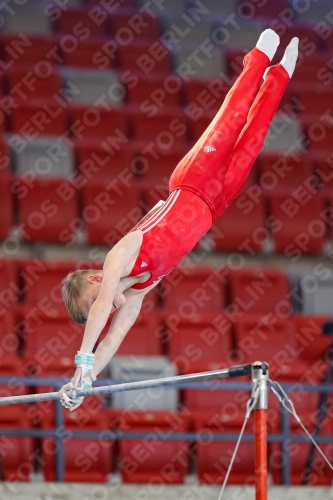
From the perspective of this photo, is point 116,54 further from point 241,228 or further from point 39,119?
point 241,228

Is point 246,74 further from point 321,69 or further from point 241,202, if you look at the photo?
point 321,69

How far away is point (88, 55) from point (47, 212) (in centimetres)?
226

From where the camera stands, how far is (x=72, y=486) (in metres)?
4.56

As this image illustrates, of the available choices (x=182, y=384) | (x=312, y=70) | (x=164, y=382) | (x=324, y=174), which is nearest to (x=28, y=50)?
(x=312, y=70)

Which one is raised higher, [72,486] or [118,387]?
[118,387]

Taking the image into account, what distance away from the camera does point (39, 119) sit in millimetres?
7031

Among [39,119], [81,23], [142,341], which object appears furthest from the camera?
[81,23]

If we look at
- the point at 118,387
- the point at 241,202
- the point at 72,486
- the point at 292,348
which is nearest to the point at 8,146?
the point at 241,202

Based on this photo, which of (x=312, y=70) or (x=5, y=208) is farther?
(x=312, y=70)

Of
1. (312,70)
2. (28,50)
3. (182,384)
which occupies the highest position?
(312,70)

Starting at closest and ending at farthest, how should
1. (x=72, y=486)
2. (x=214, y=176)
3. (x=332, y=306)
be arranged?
(x=214, y=176), (x=72, y=486), (x=332, y=306)

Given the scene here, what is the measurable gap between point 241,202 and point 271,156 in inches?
25.6

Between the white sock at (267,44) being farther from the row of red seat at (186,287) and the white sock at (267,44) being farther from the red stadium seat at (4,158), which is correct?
the red stadium seat at (4,158)

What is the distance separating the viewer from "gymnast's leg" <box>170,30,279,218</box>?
399cm
